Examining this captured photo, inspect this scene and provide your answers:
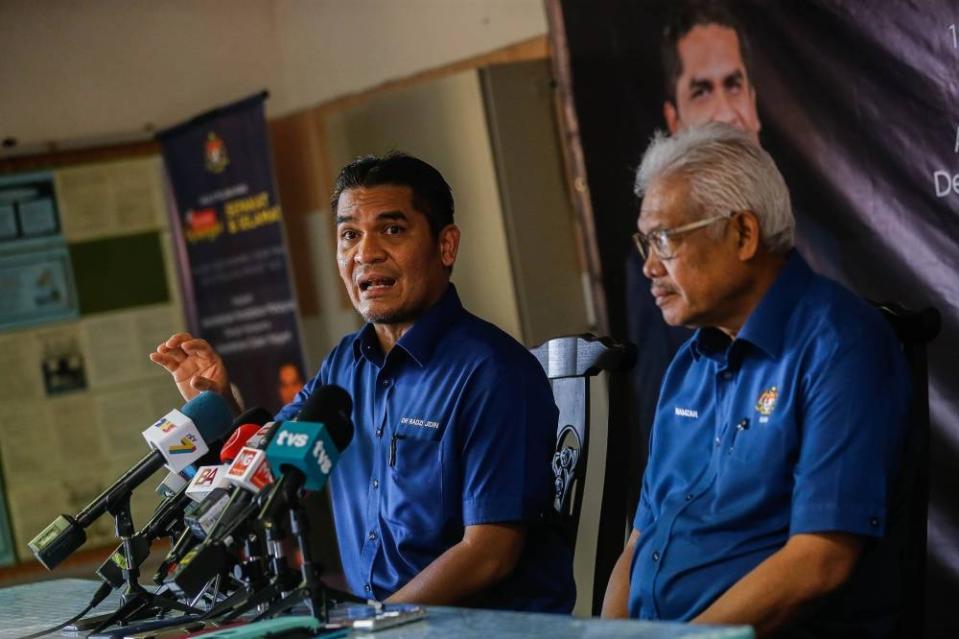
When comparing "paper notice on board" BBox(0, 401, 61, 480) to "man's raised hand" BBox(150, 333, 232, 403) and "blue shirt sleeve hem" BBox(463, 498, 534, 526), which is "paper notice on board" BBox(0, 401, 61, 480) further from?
"blue shirt sleeve hem" BBox(463, 498, 534, 526)

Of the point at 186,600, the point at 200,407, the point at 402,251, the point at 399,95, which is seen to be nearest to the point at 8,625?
the point at 186,600

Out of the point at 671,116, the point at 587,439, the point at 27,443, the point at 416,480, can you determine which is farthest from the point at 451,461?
the point at 27,443

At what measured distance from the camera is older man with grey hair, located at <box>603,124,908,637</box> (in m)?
1.75

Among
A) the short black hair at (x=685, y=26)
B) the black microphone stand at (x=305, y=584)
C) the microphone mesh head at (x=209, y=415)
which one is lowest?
the black microphone stand at (x=305, y=584)

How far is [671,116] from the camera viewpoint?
375 cm

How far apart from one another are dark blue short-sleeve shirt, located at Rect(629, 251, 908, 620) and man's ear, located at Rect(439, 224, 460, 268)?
1.73 feet

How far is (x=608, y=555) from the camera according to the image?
2207 mm

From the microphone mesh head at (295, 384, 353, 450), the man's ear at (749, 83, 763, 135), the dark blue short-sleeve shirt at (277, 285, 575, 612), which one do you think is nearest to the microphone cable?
the dark blue short-sleeve shirt at (277, 285, 575, 612)

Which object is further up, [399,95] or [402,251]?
[399,95]

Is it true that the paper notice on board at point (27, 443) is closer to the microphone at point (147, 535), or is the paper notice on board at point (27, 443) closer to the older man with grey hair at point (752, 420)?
the microphone at point (147, 535)

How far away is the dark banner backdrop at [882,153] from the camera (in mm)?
3074

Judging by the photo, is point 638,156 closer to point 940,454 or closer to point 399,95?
point 940,454

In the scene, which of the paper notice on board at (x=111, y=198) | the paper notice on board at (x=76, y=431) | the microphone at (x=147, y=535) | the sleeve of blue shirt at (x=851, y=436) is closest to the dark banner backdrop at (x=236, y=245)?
the paper notice on board at (x=111, y=198)

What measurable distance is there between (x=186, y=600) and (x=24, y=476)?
406cm
